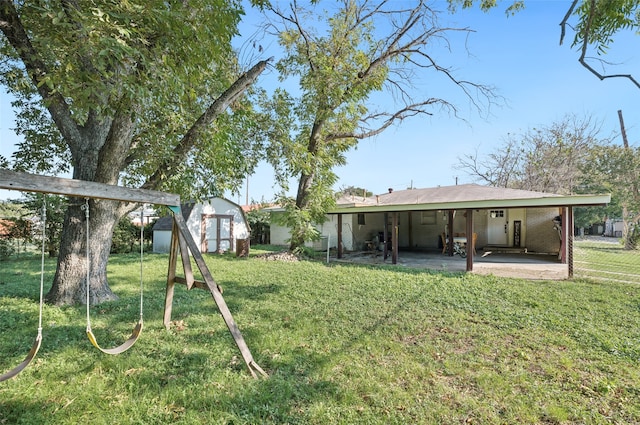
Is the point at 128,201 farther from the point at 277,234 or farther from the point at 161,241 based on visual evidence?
the point at 277,234

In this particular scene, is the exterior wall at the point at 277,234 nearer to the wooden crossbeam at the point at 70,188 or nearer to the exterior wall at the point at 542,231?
the exterior wall at the point at 542,231

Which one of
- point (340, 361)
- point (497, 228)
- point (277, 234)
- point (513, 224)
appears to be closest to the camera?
point (340, 361)

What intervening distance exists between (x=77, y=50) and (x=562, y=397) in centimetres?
589

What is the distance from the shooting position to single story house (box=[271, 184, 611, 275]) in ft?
36.1

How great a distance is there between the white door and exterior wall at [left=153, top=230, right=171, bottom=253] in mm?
14680

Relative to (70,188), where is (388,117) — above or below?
above

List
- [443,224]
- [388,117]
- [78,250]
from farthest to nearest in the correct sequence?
[443,224] → [388,117] → [78,250]

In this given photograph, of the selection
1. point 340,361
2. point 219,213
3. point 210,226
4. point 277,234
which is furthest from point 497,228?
point 340,361

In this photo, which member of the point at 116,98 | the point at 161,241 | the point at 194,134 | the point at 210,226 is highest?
the point at 116,98

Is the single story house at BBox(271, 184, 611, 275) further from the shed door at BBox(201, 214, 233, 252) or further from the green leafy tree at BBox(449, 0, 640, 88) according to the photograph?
the green leafy tree at BBox(449, 0, 640, 88)

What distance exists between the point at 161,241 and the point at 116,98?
11945 mm

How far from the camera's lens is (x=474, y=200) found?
8445mm

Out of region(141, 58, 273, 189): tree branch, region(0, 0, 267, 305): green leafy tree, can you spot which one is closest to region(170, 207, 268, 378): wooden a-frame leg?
region(0, 0, 267, 305): green leafy tree

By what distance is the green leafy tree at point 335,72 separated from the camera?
10977mm
